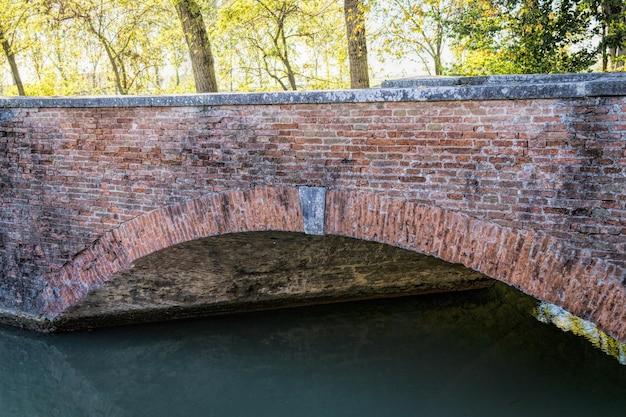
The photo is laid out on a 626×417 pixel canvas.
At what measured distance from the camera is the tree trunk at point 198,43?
360 inches

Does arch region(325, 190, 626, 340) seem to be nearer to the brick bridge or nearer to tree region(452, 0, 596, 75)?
the brick bridge

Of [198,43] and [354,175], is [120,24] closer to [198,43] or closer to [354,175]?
[198,43]

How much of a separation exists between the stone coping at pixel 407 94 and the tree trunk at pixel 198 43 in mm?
3926

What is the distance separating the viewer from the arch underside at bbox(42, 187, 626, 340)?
12.6 ft

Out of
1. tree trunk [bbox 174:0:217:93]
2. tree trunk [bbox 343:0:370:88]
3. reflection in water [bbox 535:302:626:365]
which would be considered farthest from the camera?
tree trunk [bbox 174:0:217:93]

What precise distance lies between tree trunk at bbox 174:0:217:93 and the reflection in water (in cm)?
661

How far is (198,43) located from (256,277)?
438cm

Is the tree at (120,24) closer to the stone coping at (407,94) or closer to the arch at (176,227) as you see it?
the stone coping at (407,94)

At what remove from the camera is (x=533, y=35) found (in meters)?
9.81

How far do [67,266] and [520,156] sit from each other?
502 cm

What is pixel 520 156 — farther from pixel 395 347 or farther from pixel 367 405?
pixel 395 347

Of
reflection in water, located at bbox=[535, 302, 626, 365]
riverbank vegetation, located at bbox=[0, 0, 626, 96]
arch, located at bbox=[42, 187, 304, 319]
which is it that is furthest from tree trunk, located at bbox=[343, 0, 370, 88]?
arch, located at bbox=[42, 187, 304, 319]

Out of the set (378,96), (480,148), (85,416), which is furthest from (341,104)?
(85,416)

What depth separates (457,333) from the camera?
7309 millimetres
